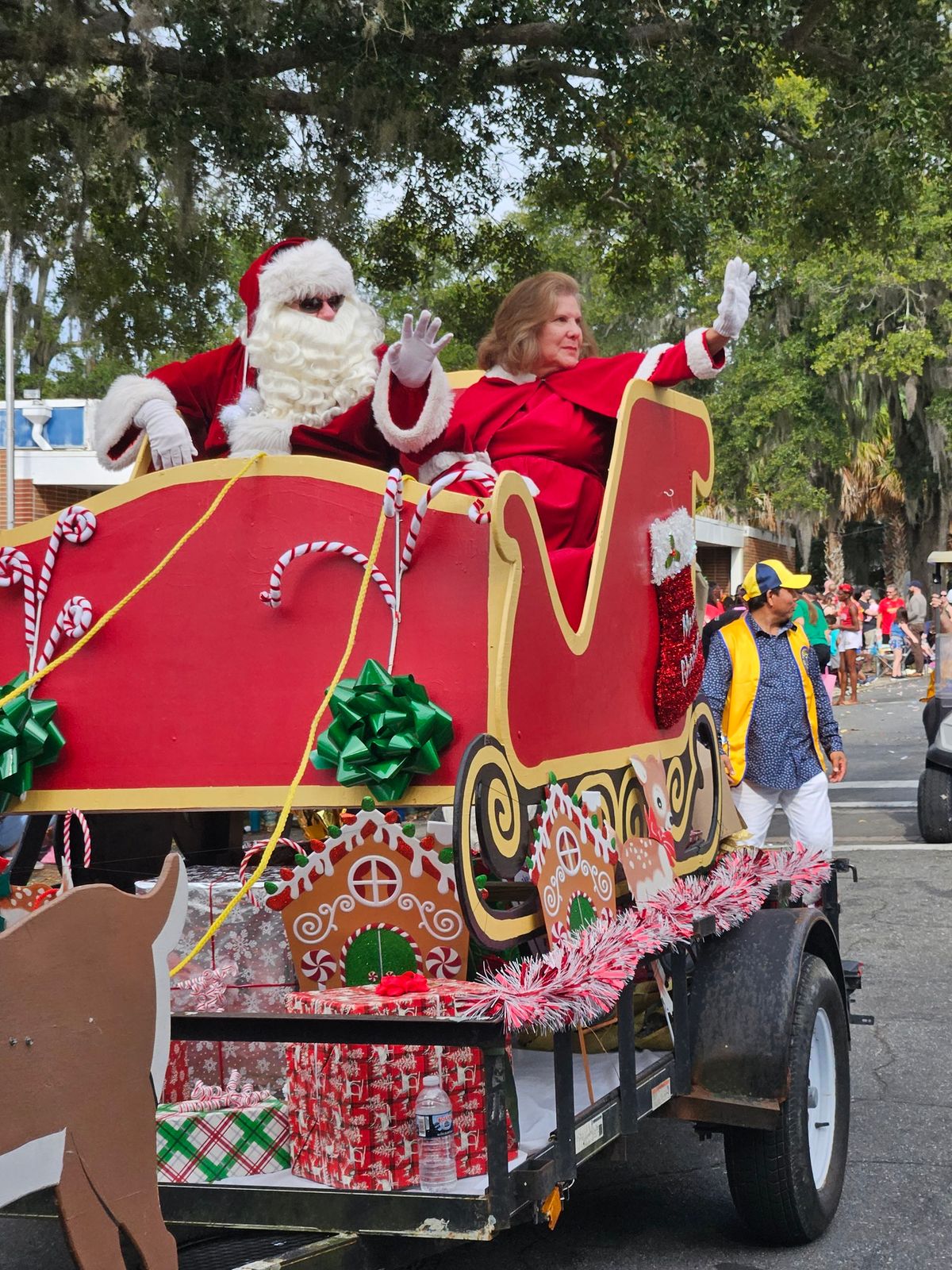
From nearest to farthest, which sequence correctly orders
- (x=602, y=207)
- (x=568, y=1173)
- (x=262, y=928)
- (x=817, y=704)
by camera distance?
(x=568, y=1173) → (x=262, y=928) → (x=817, y=704) → (x=602, y=207)

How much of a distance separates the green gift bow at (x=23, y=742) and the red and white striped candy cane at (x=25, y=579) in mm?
142

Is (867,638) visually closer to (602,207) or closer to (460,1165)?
(602,207)

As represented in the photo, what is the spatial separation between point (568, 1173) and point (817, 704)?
4.49 meters

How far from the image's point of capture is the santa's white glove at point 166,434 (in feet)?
13.7

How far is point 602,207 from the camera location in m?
11.1

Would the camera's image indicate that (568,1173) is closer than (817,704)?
Yes

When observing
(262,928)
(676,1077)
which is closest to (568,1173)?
(676,1077)

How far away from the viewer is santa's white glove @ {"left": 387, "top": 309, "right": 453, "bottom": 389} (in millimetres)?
3838

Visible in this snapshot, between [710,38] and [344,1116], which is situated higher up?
[710,38]

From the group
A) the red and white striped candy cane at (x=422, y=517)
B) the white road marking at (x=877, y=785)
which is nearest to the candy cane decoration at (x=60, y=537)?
the red and white striped candy cane at (x=422, y=517)

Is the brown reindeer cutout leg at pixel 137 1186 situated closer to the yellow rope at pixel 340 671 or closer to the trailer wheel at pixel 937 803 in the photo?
the yellow rope at pixel 340 671

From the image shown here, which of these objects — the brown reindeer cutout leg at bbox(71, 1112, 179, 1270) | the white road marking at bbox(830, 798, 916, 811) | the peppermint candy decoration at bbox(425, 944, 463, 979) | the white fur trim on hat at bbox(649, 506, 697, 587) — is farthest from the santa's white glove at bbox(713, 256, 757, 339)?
the white road marking at bbox(830, 798, 916, 811)

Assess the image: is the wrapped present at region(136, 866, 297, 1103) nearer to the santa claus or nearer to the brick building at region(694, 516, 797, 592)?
the santa claus

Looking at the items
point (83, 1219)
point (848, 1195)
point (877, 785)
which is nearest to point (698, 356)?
point (848, 1195)
